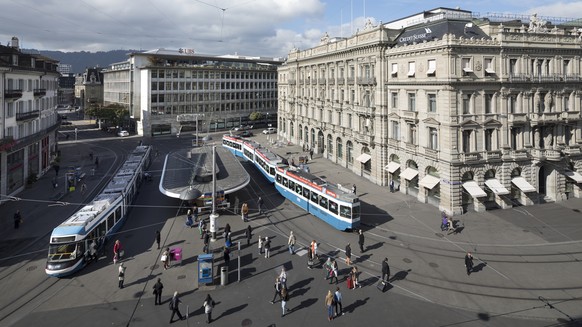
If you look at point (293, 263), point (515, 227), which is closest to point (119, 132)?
point (293, 263)

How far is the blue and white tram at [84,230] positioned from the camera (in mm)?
26578

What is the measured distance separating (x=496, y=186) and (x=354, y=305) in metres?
27.4

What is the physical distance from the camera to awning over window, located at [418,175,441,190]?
42875mm

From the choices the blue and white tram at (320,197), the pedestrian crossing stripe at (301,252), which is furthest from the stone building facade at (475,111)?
the pedestrian crossing stripe at (301,252)

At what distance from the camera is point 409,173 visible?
47.5 meters

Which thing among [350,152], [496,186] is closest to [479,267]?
[496,186]

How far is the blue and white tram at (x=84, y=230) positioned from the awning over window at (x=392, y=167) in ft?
110

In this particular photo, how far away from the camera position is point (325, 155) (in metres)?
74.2

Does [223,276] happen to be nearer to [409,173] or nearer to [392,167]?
[409,173]

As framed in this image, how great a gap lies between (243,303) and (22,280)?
653 inches

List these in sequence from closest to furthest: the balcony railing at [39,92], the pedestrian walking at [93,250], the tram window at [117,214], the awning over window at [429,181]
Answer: the pedestrian walking at [93,250] < the tram window at [117,214] < the awning over window at [429,181] < the balcony railing at [39,92]

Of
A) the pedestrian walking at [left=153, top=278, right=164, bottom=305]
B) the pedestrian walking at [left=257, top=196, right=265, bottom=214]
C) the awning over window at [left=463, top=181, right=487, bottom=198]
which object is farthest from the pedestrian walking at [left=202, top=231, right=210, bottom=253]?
the awning over window at [left=463, top=181, right=487, bottom=198]

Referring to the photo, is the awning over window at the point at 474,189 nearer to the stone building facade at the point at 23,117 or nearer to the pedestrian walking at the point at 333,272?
the pedestrian walking at the point at 333,272

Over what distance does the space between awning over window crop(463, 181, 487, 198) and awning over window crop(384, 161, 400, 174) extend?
1033cm
